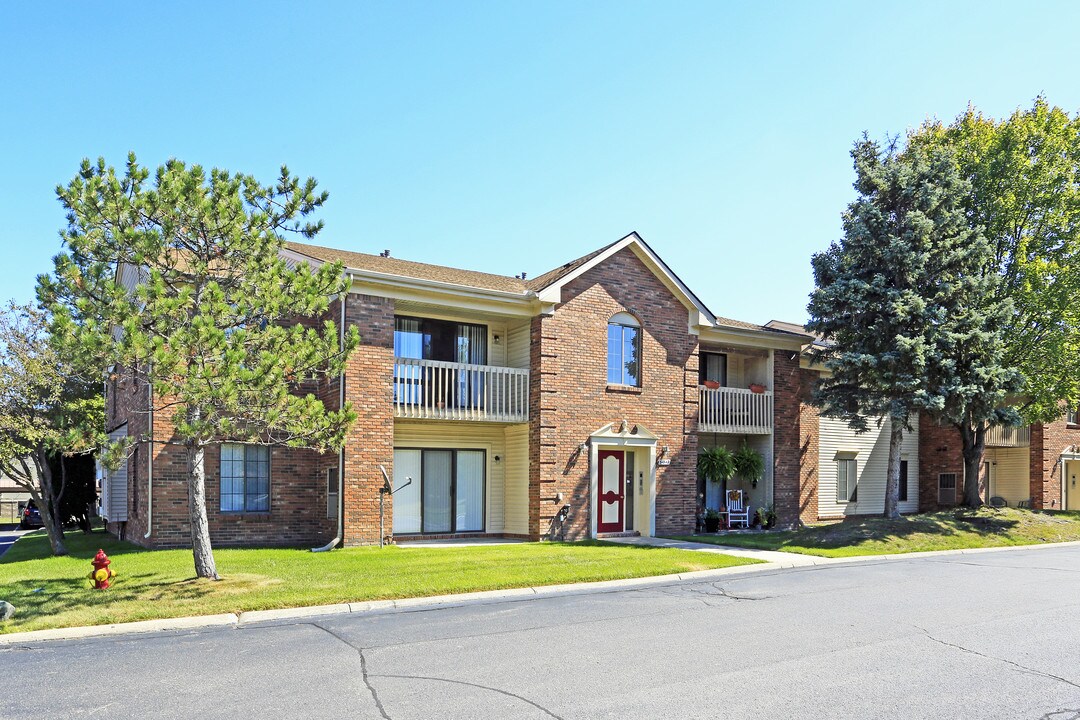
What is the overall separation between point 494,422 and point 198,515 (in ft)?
28.0

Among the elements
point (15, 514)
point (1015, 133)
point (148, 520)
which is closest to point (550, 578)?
point (148, 520)

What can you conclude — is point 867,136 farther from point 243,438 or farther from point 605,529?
point 243,438

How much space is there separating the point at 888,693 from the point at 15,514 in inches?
2100

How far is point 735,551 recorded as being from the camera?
18.4m

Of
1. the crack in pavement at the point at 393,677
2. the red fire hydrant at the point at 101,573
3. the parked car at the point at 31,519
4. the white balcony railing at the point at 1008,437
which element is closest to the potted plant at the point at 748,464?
the white balcony railing at the point at 1008,437

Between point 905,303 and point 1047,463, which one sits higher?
point 905,303

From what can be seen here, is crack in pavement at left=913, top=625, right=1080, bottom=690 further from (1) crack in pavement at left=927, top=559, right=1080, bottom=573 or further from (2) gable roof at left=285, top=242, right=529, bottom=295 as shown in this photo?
(2) gable roof at left=285, top=242, right=529, bottom=295

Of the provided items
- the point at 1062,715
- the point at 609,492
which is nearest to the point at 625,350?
the point at 609,492

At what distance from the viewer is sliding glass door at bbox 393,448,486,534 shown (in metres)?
20.1

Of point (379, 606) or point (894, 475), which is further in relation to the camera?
point (894, 475)

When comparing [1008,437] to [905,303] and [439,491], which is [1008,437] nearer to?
[905,303]

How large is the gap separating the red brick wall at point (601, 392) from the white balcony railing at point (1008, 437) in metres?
14.0

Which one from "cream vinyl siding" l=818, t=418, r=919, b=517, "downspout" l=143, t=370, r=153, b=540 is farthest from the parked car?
"cream vinyl siding" l=818, t=418, r=919, b=517

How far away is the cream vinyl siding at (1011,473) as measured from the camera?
32969 mm
